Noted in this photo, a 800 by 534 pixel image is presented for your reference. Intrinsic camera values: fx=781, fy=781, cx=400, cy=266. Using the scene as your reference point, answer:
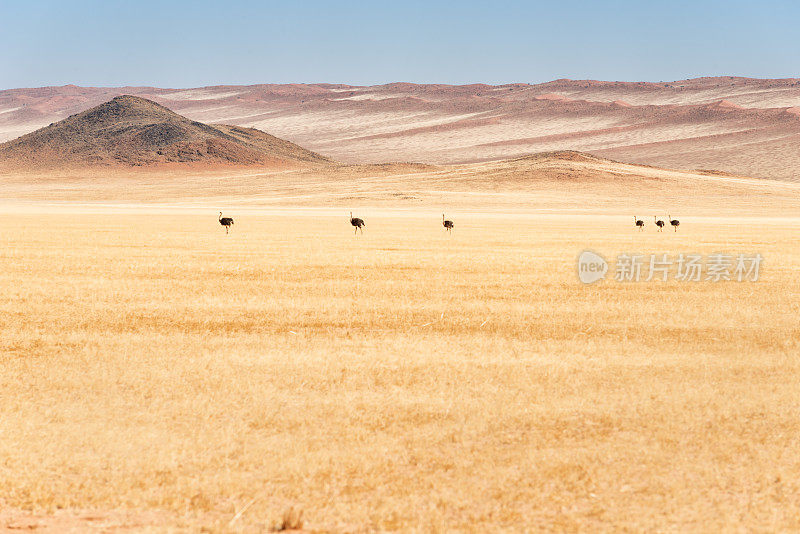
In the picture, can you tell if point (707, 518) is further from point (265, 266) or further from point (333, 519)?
point (265, 266)

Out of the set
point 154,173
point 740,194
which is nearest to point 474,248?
point 740,194

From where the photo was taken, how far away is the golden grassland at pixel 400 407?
222 inches

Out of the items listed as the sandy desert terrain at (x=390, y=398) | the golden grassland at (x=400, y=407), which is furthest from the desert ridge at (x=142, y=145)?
the golden grassland at (x=400, y=407)

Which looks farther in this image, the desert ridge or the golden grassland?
the desert ridge

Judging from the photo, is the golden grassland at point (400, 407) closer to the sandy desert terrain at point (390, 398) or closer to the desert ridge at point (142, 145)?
the sandy desert terrain at point (390, 398)

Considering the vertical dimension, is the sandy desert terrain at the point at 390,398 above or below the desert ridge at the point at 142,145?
below

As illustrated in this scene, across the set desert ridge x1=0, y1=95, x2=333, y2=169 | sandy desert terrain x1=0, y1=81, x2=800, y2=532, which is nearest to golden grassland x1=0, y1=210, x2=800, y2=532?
sandy desert terrain x1=0, y1=81, x2=800, y2=532

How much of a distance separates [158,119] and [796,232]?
15935cm

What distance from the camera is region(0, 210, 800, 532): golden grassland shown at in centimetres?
564

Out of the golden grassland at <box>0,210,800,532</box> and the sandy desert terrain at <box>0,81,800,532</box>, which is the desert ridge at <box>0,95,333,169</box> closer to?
the sandy desert terrain at <box>0,81,800,532</box>

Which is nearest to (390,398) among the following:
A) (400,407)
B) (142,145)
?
(400,407)

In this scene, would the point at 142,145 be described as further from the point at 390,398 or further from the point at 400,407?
the point at 400,407

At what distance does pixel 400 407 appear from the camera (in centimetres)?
770

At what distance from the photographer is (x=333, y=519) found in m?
5.45
